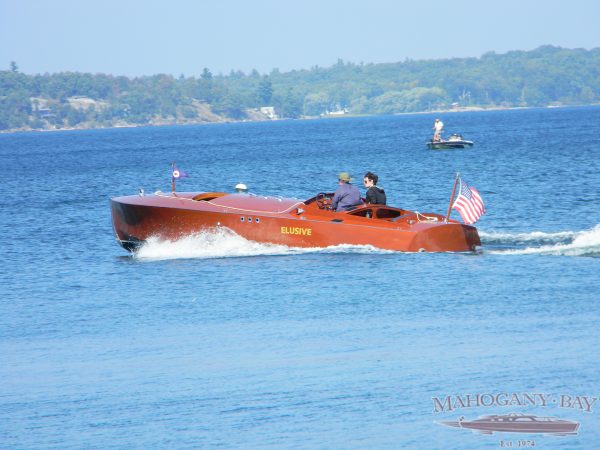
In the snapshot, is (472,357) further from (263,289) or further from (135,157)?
(135,157)

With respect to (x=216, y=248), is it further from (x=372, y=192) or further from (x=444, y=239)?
(x=444, y=239)

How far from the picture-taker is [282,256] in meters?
27.0

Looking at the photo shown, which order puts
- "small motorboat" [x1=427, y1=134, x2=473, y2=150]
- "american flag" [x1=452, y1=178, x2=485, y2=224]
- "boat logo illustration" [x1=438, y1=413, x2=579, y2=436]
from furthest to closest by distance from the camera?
"small motorboat" [x1=427, y1=134, x2=473, y2=150], "american flag" [x1=452, y1=178, x2=485, y2=224], "boat logo illustration" [x1=438, y1=413, x2=579, y2=436]

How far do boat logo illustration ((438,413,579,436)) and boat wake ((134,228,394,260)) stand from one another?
41.4 ft

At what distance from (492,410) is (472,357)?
2.69 meters

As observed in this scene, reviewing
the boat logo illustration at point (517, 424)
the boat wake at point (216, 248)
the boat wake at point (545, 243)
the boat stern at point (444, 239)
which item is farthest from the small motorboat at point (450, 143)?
the boat logo illustration at point (517, 424)

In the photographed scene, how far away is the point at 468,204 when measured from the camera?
1019 inches

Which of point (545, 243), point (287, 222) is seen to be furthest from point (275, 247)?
point (545, 243)

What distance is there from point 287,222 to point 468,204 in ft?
13.8

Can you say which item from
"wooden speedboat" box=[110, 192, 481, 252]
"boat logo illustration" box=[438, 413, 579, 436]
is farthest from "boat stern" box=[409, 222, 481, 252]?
"boat logo illustration" box=[438, 413, 579, 436]

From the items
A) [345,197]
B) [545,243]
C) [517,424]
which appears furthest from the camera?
[545,243]

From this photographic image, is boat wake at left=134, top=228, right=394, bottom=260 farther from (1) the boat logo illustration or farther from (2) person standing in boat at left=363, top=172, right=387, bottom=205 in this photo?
(1) the boat logo illustration

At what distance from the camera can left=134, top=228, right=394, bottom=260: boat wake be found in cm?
2716

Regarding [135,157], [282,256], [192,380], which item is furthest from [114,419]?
[135,157]
